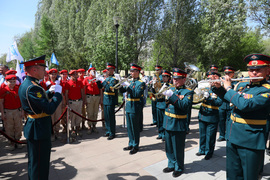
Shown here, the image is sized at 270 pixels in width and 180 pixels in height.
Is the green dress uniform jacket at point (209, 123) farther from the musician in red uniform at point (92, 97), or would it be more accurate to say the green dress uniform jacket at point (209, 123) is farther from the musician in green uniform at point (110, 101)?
the musician in red uniform at point (92, 97)

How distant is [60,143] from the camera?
5.96 meters

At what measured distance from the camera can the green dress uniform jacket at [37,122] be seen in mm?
2996

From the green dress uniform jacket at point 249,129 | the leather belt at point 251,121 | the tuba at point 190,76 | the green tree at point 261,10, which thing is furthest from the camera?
the green tree at point 261,10

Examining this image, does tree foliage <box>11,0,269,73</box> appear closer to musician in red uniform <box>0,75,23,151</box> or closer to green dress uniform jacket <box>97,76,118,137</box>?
green dress uniform jacket <box>97,76,118,137</box>

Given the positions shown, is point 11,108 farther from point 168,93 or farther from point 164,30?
point 164,30

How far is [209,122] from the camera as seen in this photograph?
4801 millimetres

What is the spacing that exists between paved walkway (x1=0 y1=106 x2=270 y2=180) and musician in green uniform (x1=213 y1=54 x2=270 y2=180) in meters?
1.36

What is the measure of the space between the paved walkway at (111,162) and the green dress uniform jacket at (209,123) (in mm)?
331

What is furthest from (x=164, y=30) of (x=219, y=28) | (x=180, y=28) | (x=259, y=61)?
(x=259, y=61)

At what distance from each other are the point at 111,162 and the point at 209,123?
9.28 feet

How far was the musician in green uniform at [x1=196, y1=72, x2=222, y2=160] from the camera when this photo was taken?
15.6ft

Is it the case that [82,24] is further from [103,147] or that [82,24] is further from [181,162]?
[181,162]

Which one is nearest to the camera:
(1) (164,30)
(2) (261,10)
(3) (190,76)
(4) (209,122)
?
(4) (209,122)

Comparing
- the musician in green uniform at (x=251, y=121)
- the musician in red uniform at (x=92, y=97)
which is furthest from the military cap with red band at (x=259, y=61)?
the musician in red uniform at (x=92, y=97)
